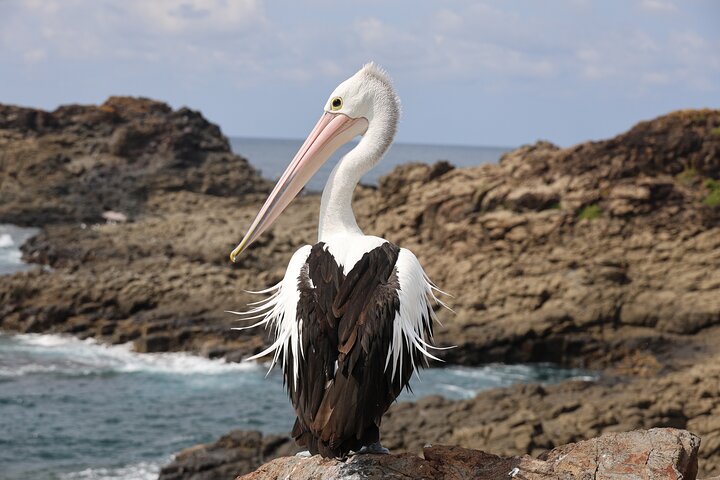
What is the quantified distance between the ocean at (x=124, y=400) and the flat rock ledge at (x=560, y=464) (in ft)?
29.6

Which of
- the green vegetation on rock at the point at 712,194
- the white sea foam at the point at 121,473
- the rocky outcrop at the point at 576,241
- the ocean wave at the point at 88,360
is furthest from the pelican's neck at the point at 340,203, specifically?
the green vegetation on rock at the point at 712,194

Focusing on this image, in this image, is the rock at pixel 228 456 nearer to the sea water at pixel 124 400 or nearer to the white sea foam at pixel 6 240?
the sea water at pixel 124 400

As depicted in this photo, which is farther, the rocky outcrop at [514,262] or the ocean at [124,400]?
the rocky outcrop at [514,262]

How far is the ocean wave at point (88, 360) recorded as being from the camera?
17953mm

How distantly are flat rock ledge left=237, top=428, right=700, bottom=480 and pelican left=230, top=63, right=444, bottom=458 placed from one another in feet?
0.51

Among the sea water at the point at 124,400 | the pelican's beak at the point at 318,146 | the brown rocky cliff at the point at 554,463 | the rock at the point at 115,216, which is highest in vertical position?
the rock at the point at 115,216

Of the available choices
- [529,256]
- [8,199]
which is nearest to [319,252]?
[529,256]

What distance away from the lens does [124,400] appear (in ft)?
54.0

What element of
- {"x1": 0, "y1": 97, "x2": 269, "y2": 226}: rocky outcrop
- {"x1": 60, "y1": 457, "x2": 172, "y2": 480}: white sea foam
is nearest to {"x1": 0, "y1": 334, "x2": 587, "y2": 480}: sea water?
{"x1": 60, "y1": 457, "x2": 172, "y2": 480}: white sea foam

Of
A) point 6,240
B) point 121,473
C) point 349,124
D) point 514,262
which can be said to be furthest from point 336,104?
point 6,240

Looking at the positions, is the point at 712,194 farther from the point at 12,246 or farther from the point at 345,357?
the point at 12,246

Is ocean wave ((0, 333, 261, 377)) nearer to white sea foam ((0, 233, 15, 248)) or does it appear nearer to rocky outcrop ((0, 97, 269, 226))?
white sea foam ((0, 233, 15, 248))

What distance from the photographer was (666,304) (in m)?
18.2

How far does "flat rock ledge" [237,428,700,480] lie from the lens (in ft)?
14.6
